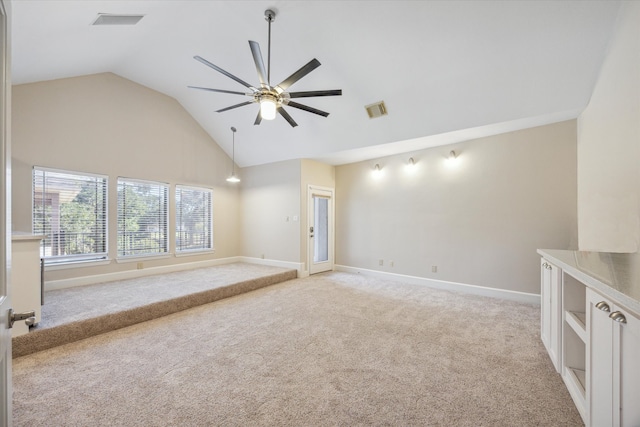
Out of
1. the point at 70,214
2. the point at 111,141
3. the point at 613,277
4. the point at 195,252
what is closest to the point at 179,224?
the point at 195,252

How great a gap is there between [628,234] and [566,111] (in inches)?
77.4

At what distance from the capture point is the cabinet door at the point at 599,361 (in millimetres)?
1275

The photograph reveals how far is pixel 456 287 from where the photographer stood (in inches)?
192

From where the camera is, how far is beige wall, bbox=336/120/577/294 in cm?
403

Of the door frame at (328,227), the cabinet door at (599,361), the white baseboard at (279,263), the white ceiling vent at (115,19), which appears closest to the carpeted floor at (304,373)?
the cabinet door at (599,361)

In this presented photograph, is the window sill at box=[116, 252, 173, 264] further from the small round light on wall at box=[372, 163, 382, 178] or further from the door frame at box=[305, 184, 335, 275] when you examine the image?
the small round light on wall at box=[372, 163, 382, 178]

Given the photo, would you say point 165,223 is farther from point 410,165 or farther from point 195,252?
point 410,165

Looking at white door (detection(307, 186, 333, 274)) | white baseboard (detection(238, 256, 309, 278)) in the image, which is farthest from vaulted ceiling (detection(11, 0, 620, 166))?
white baseboard (detection(238, 256, 309, 278))

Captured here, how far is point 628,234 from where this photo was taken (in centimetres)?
230

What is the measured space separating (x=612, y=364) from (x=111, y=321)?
4320 mm

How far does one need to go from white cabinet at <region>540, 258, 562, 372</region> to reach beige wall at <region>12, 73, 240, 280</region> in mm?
6071

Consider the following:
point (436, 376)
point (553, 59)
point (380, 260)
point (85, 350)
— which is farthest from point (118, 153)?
point (553, 59)

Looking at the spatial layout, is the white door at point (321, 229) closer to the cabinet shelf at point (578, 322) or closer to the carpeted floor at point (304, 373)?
the carpeted floor at point (304, 373)

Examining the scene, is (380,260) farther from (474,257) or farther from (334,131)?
(334,131)
